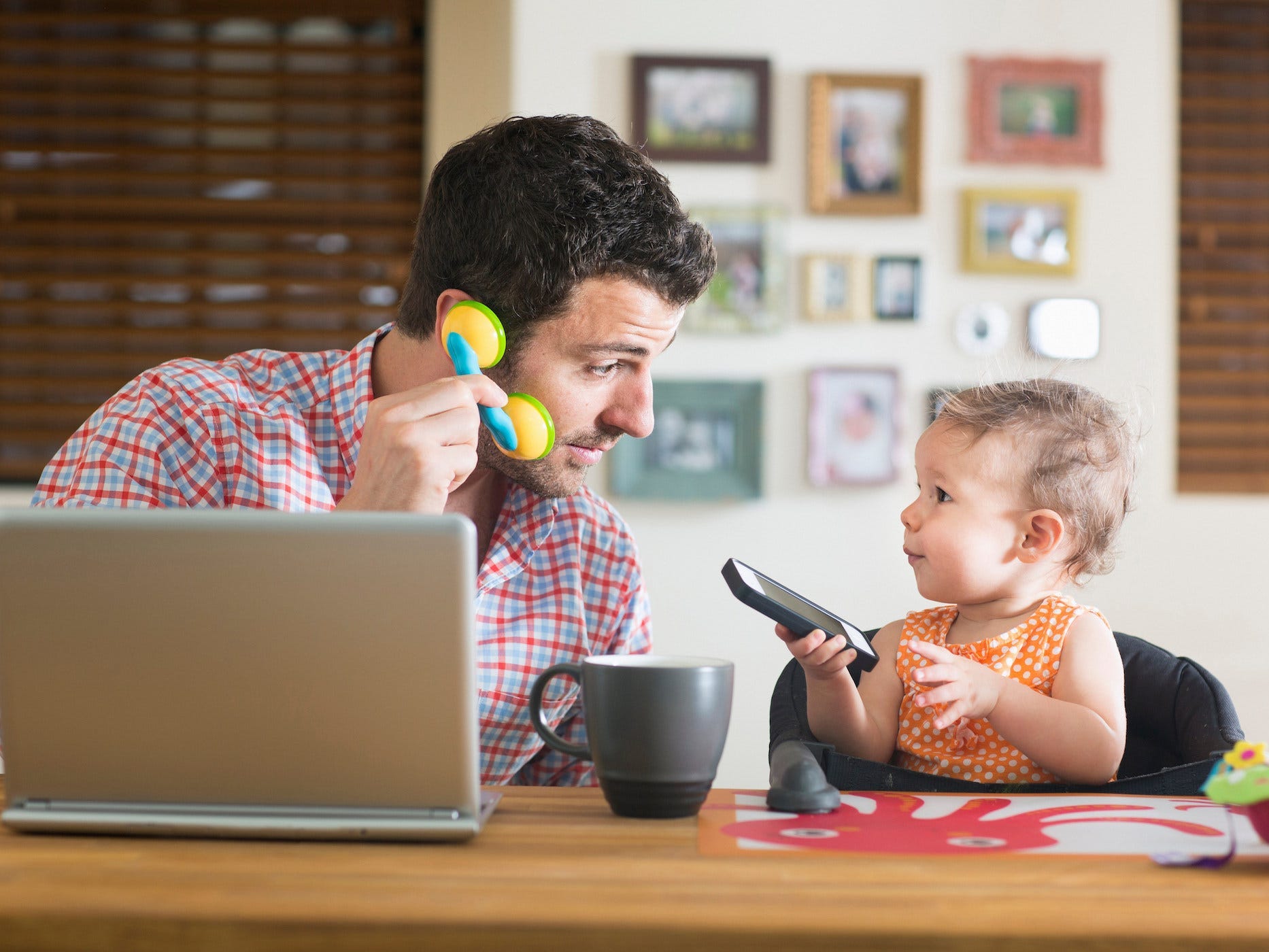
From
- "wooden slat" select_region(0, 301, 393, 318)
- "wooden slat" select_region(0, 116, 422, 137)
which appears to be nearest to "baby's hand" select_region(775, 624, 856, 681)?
"wooden slat" select_region(0, 301, 393, 318)

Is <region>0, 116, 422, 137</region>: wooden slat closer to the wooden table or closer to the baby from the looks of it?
the baby

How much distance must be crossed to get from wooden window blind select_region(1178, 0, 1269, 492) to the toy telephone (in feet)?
6.45

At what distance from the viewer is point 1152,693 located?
1062mm

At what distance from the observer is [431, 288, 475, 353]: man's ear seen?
1.35 meters

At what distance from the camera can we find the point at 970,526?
1.20 meters

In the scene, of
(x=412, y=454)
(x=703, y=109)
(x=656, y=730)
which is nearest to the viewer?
(x=656, y=730)

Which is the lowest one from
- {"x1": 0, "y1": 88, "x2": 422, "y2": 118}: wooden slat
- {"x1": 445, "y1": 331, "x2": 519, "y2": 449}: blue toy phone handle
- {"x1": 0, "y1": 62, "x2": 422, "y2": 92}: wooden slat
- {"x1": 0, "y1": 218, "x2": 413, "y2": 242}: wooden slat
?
{"x1": 445, "y1": 331, "x2": 519, "y2": 449}: blue toy phone handle

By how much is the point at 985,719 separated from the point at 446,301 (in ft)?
2.38

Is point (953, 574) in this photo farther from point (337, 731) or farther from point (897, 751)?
point (337, 731)

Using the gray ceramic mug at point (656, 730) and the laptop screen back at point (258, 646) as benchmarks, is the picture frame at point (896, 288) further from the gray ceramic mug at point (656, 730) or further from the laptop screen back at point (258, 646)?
the laptop screen back at point (258, 646)

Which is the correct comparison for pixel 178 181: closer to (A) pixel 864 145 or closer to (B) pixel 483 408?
(A) pixel 864 145

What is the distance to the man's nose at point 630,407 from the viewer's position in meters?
1.33

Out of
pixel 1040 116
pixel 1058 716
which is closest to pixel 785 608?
pixel 1058 716

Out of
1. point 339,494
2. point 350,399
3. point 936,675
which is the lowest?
point 936,675
